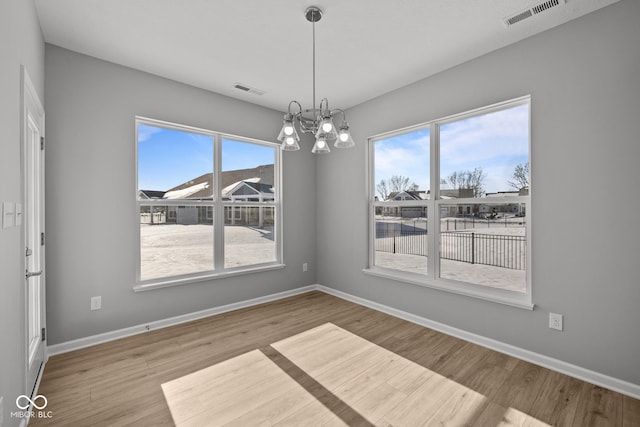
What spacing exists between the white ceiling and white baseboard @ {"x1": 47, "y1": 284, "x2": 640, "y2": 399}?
2824 mm

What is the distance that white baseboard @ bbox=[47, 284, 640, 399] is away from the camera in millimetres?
2172

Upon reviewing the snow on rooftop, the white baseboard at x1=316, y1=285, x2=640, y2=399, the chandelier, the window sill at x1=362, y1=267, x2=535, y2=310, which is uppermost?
the chandelier

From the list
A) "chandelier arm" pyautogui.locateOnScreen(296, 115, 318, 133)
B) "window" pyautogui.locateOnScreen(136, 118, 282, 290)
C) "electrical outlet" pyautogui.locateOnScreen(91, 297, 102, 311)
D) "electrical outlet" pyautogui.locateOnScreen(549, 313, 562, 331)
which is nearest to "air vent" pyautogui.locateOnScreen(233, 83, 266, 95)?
"window" pyautogui.locateOnScreen(136, 118, 282, 290)

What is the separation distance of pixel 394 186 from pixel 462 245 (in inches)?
45.0

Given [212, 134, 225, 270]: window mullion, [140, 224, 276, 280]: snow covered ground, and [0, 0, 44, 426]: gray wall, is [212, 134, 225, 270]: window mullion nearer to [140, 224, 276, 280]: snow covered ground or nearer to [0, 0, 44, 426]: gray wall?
[140, 224, 276, 280]: snow covered ground

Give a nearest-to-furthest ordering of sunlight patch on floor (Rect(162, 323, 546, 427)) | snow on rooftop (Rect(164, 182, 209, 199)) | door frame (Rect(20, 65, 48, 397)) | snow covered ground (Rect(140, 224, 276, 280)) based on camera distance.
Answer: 1. door frame (Rect(20, 65, 48, 397))
2. sunlight patch on floor (Rect(162, 323, 546, 427))
3. snow covered ground (Rect(140, 224, 276, 280))
4. snow on rooftop (Rect(164, 182, 209, 199))

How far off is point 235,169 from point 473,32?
310 cm

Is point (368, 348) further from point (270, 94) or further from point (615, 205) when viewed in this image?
point (270, 94)

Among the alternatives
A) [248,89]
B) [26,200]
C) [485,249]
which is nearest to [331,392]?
[485,249]

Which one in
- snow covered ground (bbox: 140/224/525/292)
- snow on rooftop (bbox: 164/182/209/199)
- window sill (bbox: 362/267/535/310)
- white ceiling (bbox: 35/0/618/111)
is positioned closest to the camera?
white ceiling (bbox: 35/0/618/111)

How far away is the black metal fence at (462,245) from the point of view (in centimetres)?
274

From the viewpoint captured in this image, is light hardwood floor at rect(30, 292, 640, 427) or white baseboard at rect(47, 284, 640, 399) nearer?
light hardwood floor at rect(30, 292, 640, 427)

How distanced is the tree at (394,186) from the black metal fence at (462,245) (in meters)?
0.45

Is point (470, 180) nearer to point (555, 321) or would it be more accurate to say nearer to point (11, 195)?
point (555, 321)
